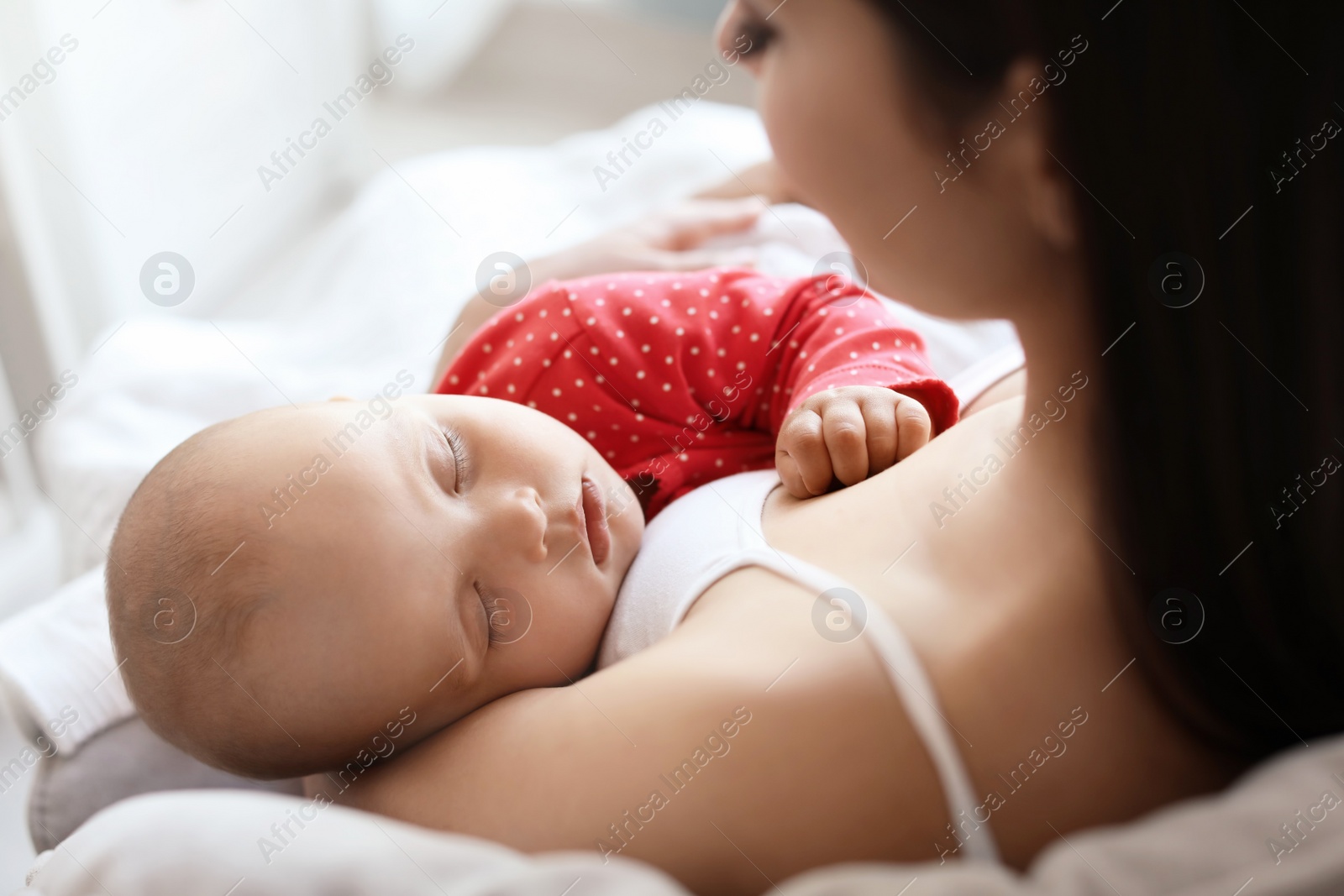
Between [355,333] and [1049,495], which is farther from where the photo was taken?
[355,333]

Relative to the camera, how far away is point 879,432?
2.72 ft

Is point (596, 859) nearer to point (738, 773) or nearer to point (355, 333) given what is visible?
point (738, 773)

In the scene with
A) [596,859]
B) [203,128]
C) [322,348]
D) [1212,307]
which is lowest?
[596,859]

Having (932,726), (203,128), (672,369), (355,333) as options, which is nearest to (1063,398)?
(932,726)

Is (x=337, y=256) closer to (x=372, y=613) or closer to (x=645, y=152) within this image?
(x=645, y=152)

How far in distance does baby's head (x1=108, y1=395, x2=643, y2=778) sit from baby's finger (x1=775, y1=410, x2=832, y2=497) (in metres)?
0.19

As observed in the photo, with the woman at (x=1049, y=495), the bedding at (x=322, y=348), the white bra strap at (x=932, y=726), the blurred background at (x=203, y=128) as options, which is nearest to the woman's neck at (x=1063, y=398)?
the woman at (x=1049, y=495)

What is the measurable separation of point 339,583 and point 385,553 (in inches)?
1.5

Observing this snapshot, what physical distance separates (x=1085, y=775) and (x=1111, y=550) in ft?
0.45

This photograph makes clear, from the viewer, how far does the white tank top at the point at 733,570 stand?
0.60m

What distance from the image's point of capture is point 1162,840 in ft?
1.79

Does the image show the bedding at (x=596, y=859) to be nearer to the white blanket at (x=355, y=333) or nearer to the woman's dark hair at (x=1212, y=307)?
the woman's dark hair at (x=1212, y=307)

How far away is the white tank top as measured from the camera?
0.60m

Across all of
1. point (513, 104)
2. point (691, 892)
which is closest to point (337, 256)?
point (691, 892)
